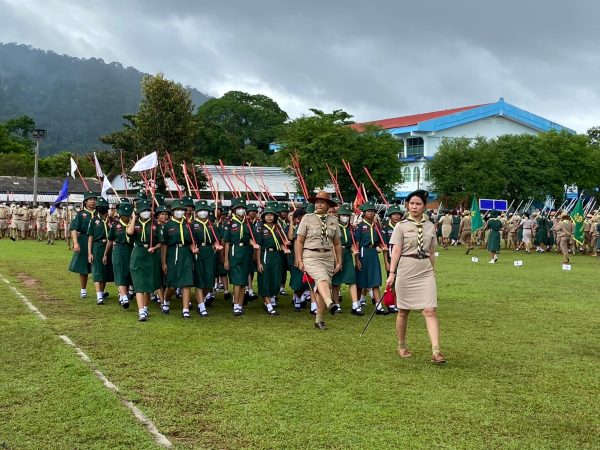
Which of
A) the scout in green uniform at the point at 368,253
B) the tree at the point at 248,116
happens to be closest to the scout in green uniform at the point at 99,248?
the scout in green uniform at the point at 368,253

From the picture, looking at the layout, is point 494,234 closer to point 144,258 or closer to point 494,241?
point 494,241

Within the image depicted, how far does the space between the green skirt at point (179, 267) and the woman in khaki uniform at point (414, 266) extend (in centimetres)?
399

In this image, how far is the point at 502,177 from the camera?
133 ft

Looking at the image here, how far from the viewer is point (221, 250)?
12.1 metres

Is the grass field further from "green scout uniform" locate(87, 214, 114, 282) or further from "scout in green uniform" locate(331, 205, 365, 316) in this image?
"green scout uniform" locate(87, 214, 114, 282)

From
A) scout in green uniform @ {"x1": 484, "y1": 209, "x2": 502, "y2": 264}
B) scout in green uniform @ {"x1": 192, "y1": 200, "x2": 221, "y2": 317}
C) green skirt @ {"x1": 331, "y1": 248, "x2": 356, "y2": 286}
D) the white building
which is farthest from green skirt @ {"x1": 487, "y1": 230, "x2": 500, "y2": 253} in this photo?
the white building

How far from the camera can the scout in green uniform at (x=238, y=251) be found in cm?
1104

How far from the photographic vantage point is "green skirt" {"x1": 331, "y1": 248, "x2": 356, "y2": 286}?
11266mm

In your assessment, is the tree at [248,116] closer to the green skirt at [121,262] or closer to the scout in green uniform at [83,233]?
the scout in green uniform at [83,233]

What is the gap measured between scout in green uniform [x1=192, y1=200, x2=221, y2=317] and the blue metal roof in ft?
148

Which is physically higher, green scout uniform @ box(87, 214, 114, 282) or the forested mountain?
the forested mountain

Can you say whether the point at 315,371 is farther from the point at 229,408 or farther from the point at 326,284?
the point at 326,284

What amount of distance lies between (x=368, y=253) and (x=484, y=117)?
1947 inches

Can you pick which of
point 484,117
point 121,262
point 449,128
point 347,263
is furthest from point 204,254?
point 484,117
